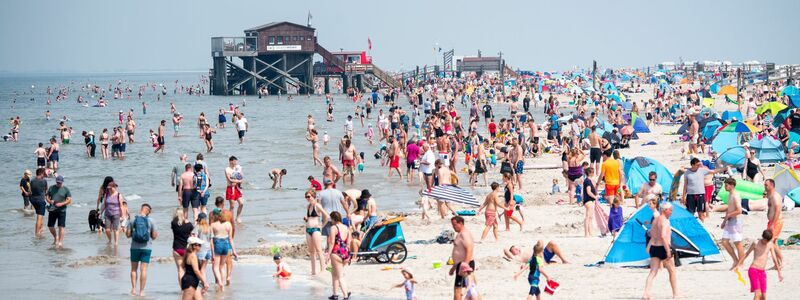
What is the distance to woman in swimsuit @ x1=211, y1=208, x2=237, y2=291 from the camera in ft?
39.6

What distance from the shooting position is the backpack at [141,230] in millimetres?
12094

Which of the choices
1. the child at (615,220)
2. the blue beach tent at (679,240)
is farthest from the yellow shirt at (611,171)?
the blue beach tent at (679,240)

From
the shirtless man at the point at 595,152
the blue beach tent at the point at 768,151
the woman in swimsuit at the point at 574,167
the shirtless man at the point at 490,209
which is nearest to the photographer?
the shirtless man at the point at 490,209

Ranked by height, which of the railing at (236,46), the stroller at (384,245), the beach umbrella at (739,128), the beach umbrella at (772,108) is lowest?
the stroller at (384,245)

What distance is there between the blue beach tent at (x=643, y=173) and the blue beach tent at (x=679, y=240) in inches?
193

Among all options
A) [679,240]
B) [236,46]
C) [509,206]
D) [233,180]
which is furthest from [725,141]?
[236,46]

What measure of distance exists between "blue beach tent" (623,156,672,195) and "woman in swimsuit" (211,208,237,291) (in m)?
7.87

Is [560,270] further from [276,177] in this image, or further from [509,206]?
[276,177]

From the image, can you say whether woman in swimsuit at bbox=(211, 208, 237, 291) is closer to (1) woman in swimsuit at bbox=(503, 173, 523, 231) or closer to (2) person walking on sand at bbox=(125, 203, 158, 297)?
(2) person walking on sand at bbox=(125, 203, 158, 297)

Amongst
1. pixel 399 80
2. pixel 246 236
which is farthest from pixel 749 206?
pixel 399 80

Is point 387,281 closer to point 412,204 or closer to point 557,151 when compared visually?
point 412,204

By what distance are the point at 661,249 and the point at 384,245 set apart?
4092 mm

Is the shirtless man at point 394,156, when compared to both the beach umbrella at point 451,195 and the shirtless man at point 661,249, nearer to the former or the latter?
the beach umbrella at point 451,195

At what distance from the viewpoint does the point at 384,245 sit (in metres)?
13.7
